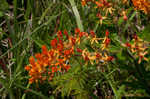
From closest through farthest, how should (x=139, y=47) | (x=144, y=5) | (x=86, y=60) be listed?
(x=139, y=47)
(x=86, y=60)
(x=144, y=5)

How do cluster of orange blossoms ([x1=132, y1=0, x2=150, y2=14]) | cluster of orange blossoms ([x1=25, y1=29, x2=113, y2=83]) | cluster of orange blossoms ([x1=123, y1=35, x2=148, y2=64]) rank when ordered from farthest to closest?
cluster of orange blossoms ([x1=132, y1=0, x2=150, y2=14])
cluster of orange blossoms ([x1=25, y1=29, x2=113, y2=83])
cluster of orange blossoms ([x1=123, y1=35, x2=148, y2=64])

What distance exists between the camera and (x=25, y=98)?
1423 millimetres

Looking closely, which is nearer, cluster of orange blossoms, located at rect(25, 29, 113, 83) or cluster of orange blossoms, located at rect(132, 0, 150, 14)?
cluster of orange blossoms, located at rect(25, 29, 113, 83)

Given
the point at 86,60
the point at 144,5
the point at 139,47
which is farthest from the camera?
the point at 144,5

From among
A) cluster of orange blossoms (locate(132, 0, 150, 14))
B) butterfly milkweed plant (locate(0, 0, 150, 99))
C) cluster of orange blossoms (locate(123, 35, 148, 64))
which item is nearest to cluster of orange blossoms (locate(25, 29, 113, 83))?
butterfly milkweed plant (locate(0, 0, 150, 99))

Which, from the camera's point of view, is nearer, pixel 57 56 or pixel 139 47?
pixel 139 47

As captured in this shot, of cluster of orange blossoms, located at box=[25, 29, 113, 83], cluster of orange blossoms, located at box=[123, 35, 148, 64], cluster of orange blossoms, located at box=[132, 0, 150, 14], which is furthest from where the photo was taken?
cluster of orange blossoms, located at box=[132, 0, 150, 14]

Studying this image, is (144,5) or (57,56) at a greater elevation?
(144,5)

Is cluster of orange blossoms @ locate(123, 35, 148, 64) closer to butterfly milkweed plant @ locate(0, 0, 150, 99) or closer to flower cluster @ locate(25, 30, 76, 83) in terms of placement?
butterfly milkweed plant @ locate(0, 0, 150, 99)

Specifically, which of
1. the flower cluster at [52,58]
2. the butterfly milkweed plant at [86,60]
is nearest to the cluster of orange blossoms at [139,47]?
the butterfly milkweed plant at [86,60]

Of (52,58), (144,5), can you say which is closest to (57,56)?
(52,58)

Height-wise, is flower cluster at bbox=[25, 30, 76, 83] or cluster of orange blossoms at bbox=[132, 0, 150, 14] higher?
cluster of orange blossoms at bbox=[132, 0, 150, 14]

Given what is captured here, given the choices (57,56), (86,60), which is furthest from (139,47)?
(57,56)

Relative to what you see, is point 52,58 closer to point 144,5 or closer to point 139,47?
point 139,47
